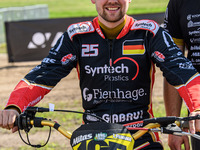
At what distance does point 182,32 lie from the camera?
3863 millimetres

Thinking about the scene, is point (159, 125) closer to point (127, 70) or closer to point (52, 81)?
point (127, 70)

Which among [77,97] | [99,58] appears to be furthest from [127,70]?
[77,97]

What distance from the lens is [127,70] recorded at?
11.2 feet

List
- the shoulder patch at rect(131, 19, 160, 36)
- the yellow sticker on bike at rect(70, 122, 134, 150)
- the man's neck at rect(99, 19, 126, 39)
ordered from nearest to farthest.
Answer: the yellow sticker on bike at rect(70, 122, 134, 150) < the shoulder patch at rect(131, 19, 160, 36) < the man's neck at rect(99, 19, 126, 39)

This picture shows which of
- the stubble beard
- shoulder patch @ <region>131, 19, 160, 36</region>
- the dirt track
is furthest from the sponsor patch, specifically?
the dirt track

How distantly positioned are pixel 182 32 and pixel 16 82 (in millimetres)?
7884

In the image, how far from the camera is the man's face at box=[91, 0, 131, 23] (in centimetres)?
327

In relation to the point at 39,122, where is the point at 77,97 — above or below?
below

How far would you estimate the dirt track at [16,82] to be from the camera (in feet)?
21.9

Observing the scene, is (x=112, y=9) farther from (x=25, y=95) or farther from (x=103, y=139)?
(x=103, y=139)

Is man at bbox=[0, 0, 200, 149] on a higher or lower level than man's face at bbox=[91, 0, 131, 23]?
lower

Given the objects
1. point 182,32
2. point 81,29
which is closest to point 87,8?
point 182,32

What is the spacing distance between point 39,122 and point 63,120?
15.9 feet

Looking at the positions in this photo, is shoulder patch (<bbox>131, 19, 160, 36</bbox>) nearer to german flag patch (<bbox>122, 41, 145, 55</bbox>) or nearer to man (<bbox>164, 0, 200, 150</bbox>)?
german flag patch (<bbox>122, 41, 145, 55</bbox>)
